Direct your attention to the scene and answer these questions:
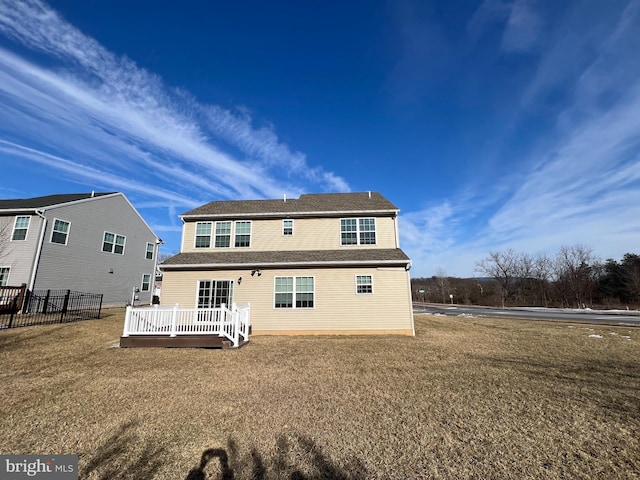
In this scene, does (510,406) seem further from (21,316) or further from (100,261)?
(100,261)

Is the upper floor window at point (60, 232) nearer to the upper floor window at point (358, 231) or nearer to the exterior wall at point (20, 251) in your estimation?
the exterior wall at point (20, 251)

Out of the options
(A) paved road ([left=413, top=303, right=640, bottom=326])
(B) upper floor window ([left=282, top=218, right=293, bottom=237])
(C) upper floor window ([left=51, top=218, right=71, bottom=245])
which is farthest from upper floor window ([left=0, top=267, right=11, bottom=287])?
(A) paved road ([left=413, top=303, right=640, bottom=326])

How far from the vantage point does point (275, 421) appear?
4516 millimetres

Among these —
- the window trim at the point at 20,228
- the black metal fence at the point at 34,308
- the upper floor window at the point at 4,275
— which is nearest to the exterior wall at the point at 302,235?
the black metal fence at the point at 34,308

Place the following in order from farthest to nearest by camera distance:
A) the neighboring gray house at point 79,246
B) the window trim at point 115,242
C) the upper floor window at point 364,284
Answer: the window trim at point 115,242, the neighboring gray house at point 79,246, the upper floor window at point 364,284

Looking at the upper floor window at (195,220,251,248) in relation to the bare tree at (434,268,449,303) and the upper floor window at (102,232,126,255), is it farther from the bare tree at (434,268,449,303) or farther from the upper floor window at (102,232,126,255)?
the bare tree at (434,268,449,303)

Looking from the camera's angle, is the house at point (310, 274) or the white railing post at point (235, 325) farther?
the house at point (310, 274)

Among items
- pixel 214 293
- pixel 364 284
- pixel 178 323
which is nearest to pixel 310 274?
pixel 364 284

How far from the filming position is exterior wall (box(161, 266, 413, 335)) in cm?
1295

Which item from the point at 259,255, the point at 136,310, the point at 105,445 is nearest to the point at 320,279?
the point at 259,255

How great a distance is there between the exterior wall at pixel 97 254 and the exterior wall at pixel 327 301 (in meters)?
9.83

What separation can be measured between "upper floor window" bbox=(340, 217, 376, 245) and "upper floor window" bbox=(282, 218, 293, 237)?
8.72 ft

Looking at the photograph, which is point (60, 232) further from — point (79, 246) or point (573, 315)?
point (573, 315)

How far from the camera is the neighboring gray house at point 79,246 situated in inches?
656
